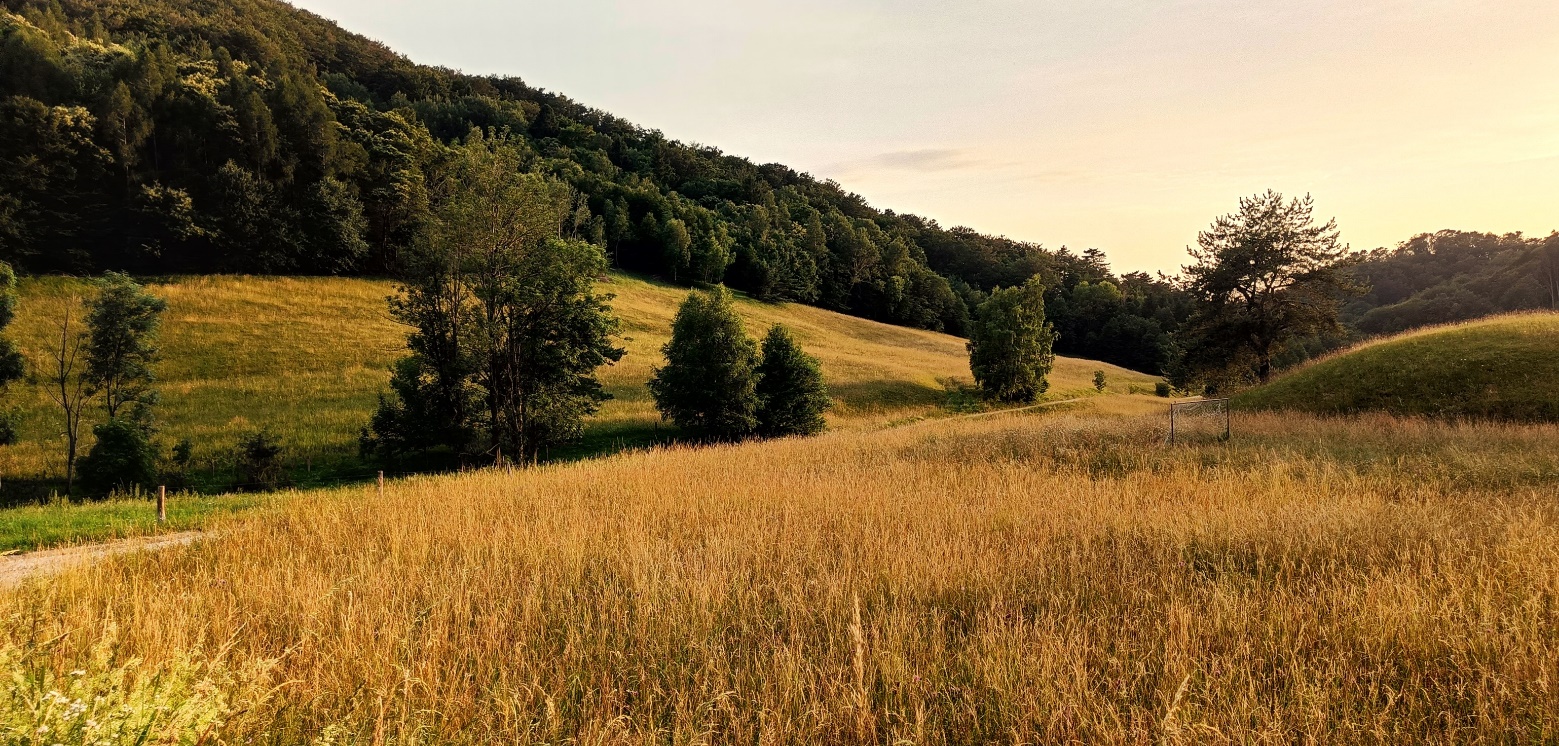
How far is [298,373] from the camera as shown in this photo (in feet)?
114

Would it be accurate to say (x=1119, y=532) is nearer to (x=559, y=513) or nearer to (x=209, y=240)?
(x=559, y=513)

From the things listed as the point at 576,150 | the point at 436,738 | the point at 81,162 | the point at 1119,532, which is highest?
the point at 576,150

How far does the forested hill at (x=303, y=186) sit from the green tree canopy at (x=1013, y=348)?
3562 centimetres

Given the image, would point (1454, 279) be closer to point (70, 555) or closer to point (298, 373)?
point (70, 555)

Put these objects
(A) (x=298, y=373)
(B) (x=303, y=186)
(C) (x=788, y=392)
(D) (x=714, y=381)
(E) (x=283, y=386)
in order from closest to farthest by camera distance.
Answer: (D) (x=714, y=381)
(E) (x=283, y=386)
(C) (x=788, y=392)
(A) (x=298, y=373)
(B) (x=303, y=186)

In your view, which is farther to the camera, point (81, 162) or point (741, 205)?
point (741, 205)

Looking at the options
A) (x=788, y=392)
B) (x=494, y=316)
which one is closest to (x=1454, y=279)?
(x=788, y=392)

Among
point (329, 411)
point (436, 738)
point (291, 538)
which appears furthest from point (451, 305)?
point (436, 738)

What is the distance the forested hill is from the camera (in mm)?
46844

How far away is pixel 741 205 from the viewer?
5005 inches

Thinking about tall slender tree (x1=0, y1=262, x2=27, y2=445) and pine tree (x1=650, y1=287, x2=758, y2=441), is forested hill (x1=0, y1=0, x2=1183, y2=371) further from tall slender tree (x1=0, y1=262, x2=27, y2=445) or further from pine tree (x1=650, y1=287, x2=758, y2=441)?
tall slender tree (x1=0, y1=262, x2=27, y2=445)

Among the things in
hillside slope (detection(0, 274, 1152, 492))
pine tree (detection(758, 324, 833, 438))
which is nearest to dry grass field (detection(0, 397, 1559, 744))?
hillside slope (detection(0, 274, 1152, 492))

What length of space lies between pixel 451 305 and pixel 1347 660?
26268mm

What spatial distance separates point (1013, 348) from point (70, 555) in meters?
46.6
